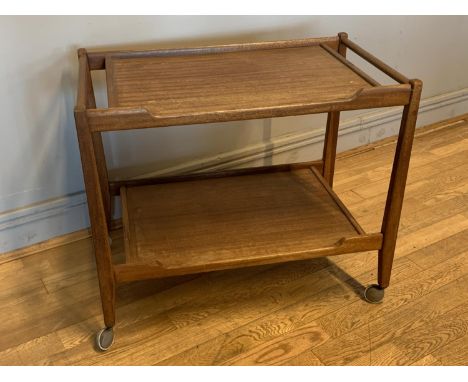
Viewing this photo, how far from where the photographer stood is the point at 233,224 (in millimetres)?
1223

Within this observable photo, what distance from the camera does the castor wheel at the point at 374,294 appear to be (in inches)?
49.0

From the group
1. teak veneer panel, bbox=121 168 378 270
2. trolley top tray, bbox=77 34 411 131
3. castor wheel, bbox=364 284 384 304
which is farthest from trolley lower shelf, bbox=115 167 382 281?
trolley top tray, bbox=77 34 411 131

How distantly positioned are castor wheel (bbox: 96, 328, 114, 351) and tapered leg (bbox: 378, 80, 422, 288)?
0.60 metres

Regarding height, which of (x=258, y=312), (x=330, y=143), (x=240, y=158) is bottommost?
(x=258, y=312)

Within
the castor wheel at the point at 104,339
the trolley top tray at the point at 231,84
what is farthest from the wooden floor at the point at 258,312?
the trolley top tray at the point at 231,84

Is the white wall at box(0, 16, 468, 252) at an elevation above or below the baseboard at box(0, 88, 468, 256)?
above

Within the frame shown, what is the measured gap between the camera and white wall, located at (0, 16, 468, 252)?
1237 mm

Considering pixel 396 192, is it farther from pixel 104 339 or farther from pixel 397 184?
pixel 104 339

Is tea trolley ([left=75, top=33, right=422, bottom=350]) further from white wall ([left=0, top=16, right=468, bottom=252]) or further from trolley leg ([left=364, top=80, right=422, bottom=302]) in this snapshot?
white wall ([left=0, top=16, right=468, bottom=252])

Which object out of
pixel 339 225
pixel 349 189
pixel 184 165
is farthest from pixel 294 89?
pixel 349 189

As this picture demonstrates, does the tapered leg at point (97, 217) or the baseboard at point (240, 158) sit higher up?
the tapered leg at point (97, 217)

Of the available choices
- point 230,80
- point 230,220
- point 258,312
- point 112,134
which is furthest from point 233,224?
point 112,134

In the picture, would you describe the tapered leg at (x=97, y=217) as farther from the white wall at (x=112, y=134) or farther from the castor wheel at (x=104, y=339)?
the white wall at (x=112, y=134)

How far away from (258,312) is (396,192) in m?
0.40
